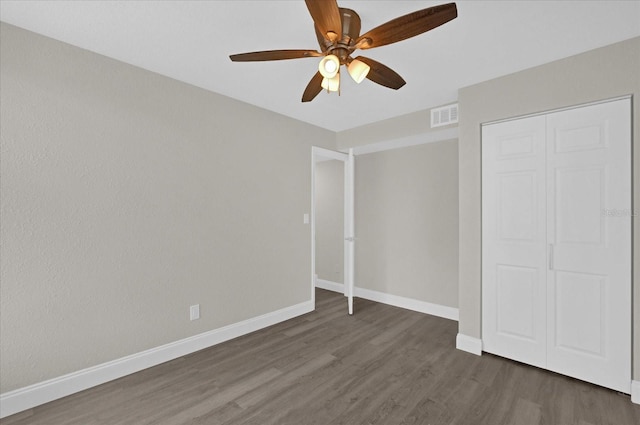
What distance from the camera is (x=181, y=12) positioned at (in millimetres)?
1813

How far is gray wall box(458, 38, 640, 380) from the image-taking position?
2.10 metres

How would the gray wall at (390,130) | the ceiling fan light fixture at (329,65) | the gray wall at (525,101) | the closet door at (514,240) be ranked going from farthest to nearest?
the gray wall at (390,130) < the closet door at (514,240) < the gray wall at (525,101) < the ceiling fan light fixture at (329,65)

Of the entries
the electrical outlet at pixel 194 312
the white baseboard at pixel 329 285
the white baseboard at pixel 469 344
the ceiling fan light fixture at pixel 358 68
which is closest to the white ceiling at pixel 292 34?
the ceiling fan light fixture at pixel 358 68

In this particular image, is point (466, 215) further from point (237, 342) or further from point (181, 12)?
point (181, 12)

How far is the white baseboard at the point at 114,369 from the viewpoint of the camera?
1942mm

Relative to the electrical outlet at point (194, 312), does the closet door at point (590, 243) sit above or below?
above

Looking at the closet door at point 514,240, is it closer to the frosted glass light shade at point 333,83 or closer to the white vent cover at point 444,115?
the white vent cover at point 444,115

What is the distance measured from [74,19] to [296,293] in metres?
3.30

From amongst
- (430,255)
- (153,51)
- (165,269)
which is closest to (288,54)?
(153,51)

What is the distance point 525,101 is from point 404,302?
2842 mm

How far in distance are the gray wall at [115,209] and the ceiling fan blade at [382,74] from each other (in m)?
1.77

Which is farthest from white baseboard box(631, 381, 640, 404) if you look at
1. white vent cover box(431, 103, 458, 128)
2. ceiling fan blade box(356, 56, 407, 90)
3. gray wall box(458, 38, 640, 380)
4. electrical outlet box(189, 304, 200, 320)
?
electrical outlet box(189, 304, 200, 320)

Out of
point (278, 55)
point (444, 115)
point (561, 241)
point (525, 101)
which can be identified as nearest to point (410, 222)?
point (444, 115)

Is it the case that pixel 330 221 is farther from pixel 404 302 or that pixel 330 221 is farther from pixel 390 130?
pixel 390 130
